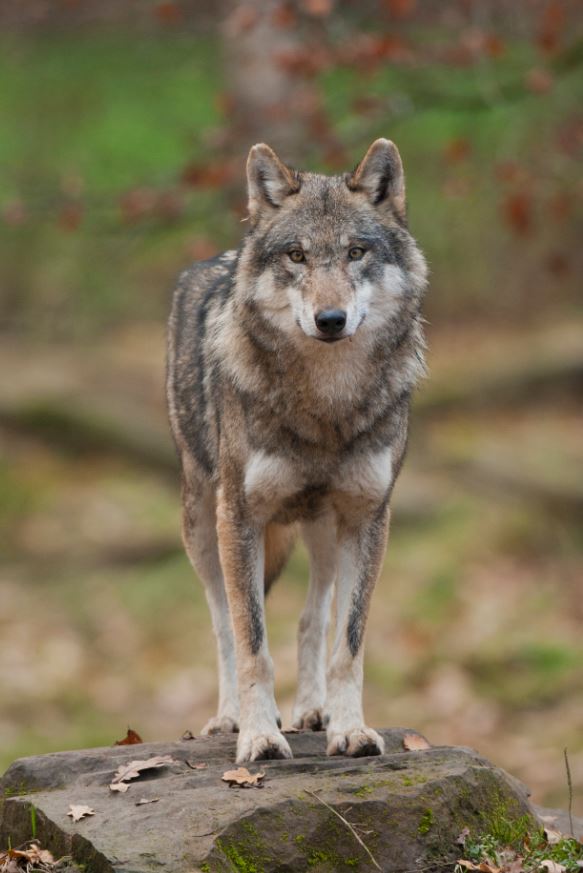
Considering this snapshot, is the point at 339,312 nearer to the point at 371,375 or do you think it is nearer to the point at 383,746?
the point at 371,375

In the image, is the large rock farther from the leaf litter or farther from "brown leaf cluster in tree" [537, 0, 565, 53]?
"brown leaf cluster in tree" [537, 0, 565, 53]

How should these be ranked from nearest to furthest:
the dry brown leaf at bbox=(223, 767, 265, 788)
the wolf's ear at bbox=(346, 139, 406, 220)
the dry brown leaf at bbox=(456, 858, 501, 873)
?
the dry brown leaf at bbox=(456, 858, 501, 873) < the dry brown leaf at bbox=(223, 767, 265, 788) < the wolf's ear at bbox=(346, 139, 406, 220)

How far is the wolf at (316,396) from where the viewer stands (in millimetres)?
5426

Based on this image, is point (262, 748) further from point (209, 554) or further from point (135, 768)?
point (209, 554)

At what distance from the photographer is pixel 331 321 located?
5.16 m

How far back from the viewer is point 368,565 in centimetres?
562

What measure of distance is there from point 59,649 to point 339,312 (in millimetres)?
7471

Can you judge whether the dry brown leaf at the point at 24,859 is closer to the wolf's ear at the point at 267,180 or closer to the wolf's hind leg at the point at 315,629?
the wolf's hind leg at the point at 315,629

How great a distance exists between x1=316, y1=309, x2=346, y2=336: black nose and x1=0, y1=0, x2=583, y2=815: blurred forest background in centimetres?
523

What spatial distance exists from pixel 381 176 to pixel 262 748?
8.21ft

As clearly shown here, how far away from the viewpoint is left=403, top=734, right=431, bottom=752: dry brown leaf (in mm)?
5703

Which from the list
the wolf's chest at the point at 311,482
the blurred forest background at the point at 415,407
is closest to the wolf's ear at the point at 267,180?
the wolf's chest at the point at 311,482

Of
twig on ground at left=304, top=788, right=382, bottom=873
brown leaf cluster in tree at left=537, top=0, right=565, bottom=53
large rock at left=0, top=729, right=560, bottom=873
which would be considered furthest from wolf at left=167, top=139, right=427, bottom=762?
brown leaf cluster in tree at left=537, top=0, right=565, bottom=53

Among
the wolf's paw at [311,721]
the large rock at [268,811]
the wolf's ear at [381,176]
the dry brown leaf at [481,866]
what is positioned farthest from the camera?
the wolf's paw at [311,721]
